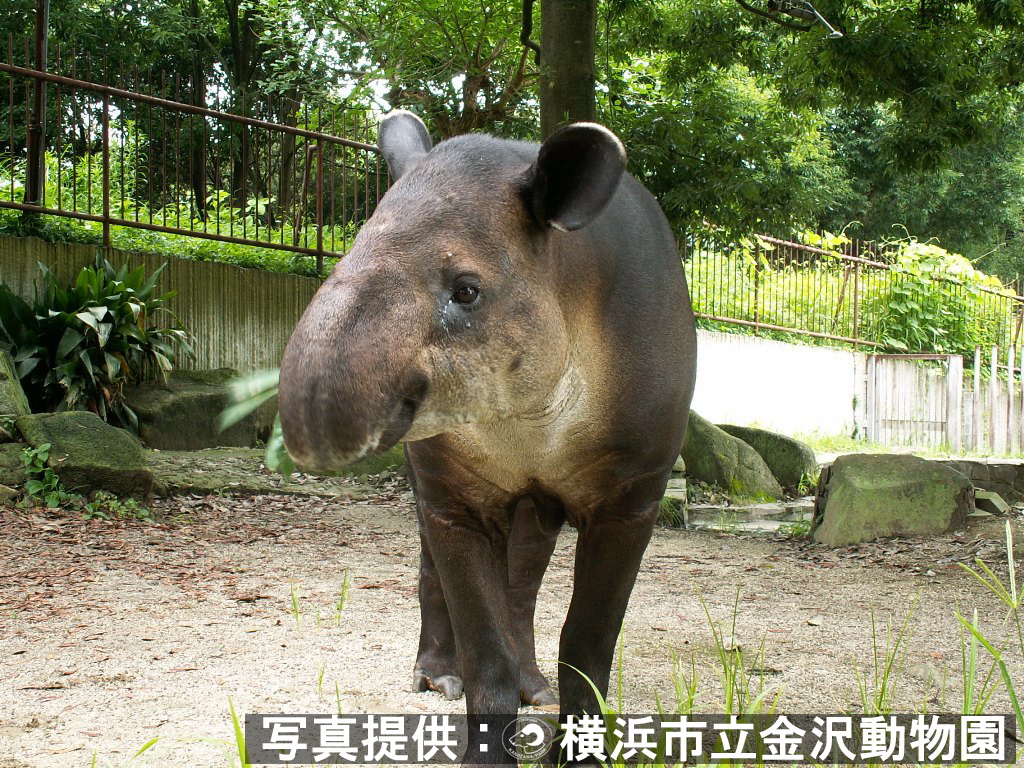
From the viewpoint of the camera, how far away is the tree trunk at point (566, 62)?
6773mm

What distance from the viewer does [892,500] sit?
21.2ft

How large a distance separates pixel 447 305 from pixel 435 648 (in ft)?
5.37

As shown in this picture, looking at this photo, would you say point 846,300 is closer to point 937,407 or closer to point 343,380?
point 937,407

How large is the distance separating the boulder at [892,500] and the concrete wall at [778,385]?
5.98 metres

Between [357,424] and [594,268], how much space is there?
2.77 ft

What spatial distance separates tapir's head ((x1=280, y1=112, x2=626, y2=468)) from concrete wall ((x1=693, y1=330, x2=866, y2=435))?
1077 centimetres

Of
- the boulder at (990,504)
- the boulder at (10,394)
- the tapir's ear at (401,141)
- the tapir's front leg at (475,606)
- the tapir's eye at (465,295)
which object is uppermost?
the tapir's ear at (401,141)

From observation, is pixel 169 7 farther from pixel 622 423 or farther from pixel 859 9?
pixel 622 423

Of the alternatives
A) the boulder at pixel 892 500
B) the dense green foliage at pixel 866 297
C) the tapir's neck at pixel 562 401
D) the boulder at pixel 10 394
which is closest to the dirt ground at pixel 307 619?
the boulder at pixel 892 500

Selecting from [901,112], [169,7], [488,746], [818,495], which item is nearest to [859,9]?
[901,112]

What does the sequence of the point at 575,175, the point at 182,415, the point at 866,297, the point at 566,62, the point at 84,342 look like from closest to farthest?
the point at 575,175
the point at 566,62
the point at 84,342
the point at 182,415
the point at 866,297

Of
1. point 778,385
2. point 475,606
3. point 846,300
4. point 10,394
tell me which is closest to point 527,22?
point 10,394

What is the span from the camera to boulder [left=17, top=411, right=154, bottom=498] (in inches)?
252

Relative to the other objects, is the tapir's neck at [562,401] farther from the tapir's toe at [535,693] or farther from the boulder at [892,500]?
the boulder at [892,500]
